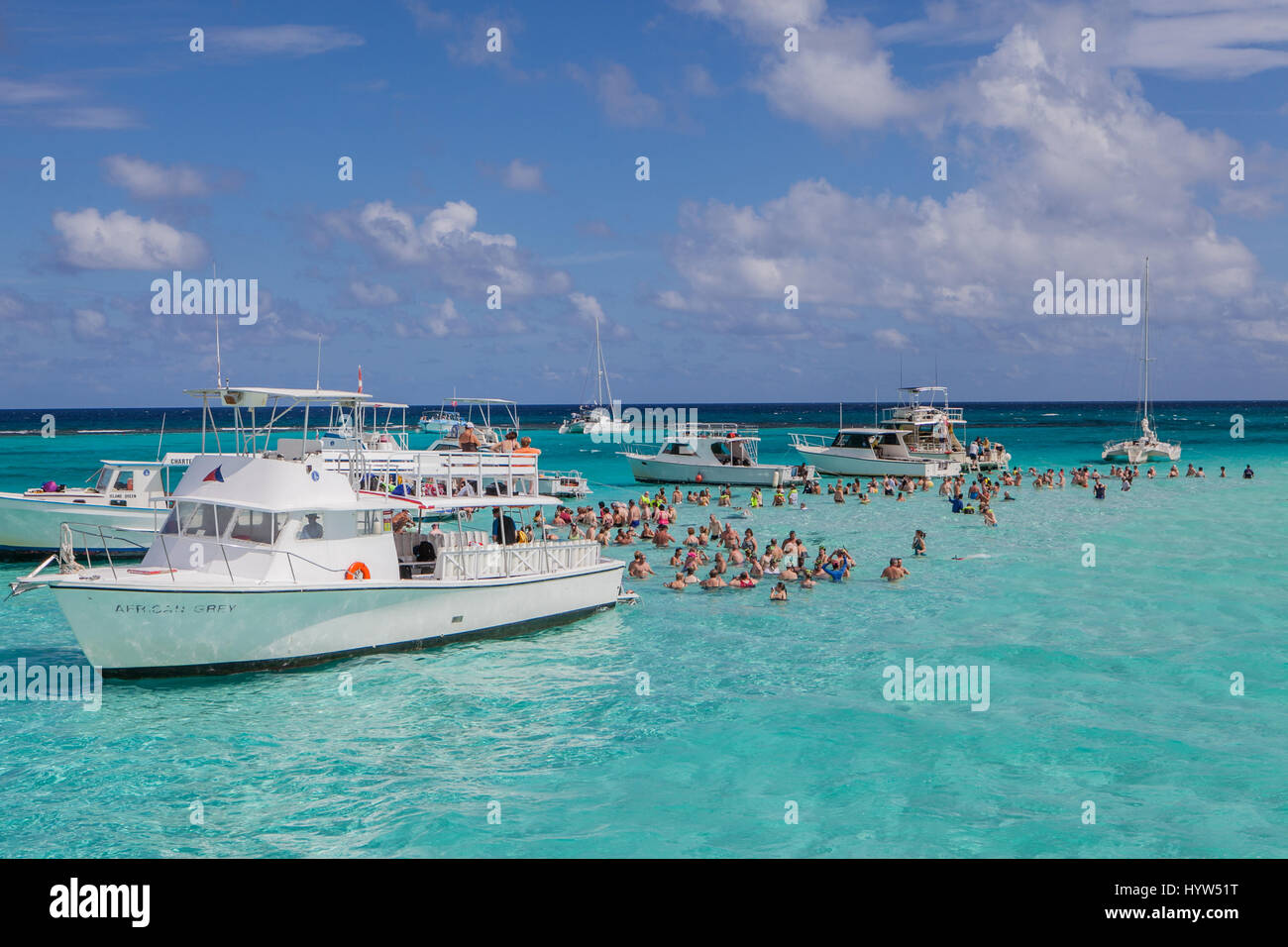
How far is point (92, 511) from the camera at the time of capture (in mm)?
28891

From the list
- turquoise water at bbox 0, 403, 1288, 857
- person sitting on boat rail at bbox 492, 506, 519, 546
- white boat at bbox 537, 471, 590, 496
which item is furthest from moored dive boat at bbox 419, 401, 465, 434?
turquoise water at bbox 0, 403, 1288, 857

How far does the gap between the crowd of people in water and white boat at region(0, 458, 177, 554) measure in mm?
12374

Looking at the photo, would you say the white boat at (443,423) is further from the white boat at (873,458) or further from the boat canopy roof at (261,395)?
the white boat at (873,458)

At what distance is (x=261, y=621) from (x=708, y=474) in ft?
132

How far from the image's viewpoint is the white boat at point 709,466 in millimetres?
54375

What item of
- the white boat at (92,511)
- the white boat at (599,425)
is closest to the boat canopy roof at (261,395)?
the white boat at (92,511)

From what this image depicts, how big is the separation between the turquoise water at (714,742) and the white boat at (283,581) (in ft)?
2.08

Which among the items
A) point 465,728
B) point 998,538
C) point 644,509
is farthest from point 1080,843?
point 644,509

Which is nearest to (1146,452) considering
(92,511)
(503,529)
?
(503,529)

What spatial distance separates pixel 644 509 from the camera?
39.8m

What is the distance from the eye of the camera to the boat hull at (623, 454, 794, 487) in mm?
54000

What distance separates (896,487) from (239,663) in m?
42.0

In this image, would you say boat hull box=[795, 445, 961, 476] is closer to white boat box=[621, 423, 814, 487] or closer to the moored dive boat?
white boat box=[621, 423, 814, 487]
